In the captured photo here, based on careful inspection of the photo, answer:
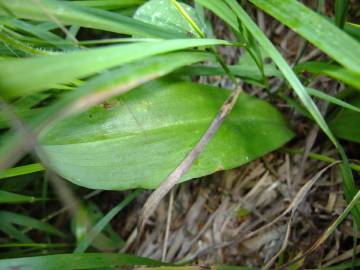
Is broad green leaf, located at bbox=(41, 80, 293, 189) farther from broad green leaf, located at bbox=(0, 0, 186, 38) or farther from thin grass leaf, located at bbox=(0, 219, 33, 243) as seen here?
thin grass leaf, located at bbox=(0, 219, 33, 243)

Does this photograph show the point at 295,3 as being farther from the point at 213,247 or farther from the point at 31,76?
the point at 213,247

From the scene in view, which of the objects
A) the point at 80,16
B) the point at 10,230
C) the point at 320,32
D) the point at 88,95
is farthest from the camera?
the point at 10,230

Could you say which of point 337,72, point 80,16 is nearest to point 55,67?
point 80,16

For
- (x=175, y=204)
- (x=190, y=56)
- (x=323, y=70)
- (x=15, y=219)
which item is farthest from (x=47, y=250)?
(x=323, y=70)

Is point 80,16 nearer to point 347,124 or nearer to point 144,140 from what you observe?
point 144,140

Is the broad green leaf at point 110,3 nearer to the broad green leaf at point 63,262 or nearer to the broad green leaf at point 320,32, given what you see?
the broad green leaf at point 320,32

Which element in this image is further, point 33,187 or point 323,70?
point 33,187

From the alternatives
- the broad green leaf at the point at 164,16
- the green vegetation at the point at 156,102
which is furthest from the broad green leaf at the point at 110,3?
the broad green leaf at the point at 164,16
